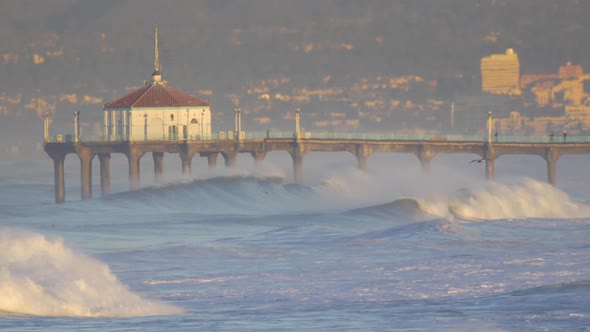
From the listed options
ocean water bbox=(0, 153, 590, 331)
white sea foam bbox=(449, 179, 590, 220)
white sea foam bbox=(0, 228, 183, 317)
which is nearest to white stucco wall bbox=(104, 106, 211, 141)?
ocean water bbox=(0, 153, 590, 331)

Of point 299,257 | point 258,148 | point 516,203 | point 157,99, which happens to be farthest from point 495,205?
point 299,257

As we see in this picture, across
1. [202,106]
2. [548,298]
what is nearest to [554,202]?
[202,106]

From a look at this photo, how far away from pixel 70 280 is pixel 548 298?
13813 millimetres

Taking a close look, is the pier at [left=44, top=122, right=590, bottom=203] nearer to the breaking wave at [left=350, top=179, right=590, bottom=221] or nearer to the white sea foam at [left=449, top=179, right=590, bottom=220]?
the white sea foam at [left=449, top=179, right=590, bottom=220]

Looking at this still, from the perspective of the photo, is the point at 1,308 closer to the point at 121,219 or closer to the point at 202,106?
the point at 121,219

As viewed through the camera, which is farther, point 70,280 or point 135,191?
point 135,191

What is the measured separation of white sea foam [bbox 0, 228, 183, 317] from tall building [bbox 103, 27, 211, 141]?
153 feet

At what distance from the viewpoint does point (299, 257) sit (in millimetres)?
58750

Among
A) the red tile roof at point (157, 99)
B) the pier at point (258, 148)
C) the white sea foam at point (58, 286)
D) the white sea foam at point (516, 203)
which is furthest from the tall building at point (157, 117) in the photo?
the white sea foam at point (58, 286)

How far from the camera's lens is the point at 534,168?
6280 inches

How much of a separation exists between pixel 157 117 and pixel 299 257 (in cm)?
3949

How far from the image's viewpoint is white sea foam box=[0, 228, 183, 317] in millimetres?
43000

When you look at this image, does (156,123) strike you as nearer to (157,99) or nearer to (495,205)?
(157,99)

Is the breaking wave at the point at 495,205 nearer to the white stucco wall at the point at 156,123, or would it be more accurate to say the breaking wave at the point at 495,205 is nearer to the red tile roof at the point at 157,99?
the white stucco wall at the point at 156,123
